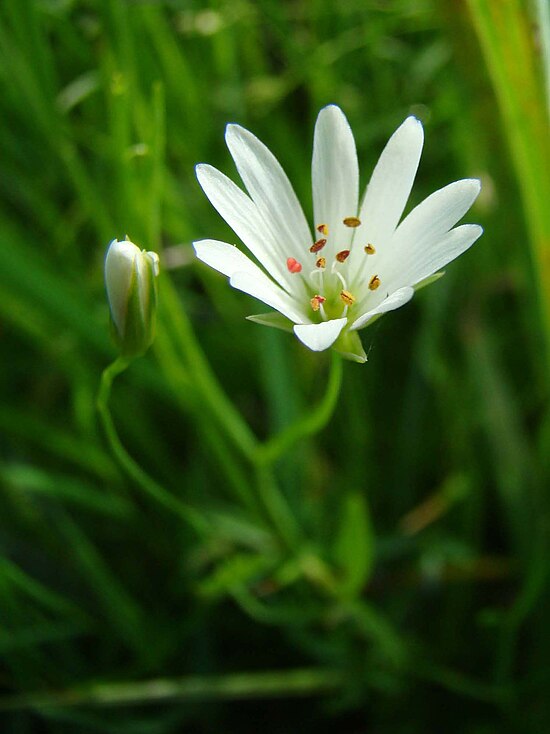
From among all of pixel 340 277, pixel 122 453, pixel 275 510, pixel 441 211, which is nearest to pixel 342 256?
pixel 340 277

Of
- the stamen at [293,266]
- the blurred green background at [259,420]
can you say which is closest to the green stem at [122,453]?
the blurred green background at [259,420]

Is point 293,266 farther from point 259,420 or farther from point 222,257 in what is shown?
point 259,420

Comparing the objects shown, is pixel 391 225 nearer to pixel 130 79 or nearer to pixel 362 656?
pixel 130 79

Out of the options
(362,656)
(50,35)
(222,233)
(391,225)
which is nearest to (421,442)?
(362,656)

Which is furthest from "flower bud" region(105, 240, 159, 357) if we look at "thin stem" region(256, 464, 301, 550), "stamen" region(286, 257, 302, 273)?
"thin stem" region(256, 464, 301, 550)

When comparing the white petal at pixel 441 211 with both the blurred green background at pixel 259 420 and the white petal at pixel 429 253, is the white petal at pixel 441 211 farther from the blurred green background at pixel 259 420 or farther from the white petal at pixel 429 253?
the blurred green background at pixel 259 420

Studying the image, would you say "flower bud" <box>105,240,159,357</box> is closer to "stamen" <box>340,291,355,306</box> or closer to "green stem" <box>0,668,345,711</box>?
"stamen" <box>340,291,355,306</box>
